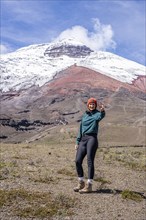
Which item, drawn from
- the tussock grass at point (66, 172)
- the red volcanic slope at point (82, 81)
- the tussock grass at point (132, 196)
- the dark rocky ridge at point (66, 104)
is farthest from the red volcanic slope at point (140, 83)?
the tussock grass at point (132, 196)

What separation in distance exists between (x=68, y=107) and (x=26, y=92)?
14.3 meters

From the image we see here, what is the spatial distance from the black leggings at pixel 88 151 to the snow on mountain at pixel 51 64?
291ft

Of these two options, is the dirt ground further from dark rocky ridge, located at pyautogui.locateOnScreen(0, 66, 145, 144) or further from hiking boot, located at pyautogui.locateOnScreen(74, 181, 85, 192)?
dark rocky ridge, located at pyautogui.locateOnScreen(0, 66, 145, 144)

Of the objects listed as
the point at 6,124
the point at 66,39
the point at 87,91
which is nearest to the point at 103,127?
the point at 6,124

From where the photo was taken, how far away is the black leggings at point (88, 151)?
8523 millimetres

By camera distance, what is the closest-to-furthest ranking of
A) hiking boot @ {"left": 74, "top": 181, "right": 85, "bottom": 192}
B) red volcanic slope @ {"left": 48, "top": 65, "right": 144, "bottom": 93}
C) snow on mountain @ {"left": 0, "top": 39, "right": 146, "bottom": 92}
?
hiking boot @ {"left": 74, "top": 181, "right": 85, "bottom": 192}, red volcanic slope @ {"left": 48, "top": 65, "right": 144, "bottom": 93}, snow on mountain @ {"left": 0, "top": 39, "right": 146, "bottom": 92}

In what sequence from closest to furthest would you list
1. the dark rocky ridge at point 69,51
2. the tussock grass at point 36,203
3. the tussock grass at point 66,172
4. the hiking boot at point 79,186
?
1. the tussock grass at point 36,203
2. the hiking boot at point 79,186
3. the tussock grass at point 66,172
4. the dark rocky ridge at point 69,51

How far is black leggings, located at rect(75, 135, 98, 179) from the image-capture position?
8523 mm

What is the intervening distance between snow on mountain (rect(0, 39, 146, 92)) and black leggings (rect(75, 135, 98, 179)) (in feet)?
291

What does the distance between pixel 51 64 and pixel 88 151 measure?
4029 inches

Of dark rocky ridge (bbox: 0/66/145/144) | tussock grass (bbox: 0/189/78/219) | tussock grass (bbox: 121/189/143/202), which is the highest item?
dark rocky ridge (bbox: 0/66/145/144)

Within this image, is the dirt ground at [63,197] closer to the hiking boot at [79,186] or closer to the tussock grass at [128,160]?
the hiking boot at [79,186]

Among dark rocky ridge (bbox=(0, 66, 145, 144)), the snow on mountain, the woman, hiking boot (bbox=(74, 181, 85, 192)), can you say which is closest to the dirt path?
hiking boot (bbox=(74, 181, 85, 192))

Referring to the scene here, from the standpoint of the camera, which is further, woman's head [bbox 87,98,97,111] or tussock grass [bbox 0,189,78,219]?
woman's head [bbox 87,98,97,111]
